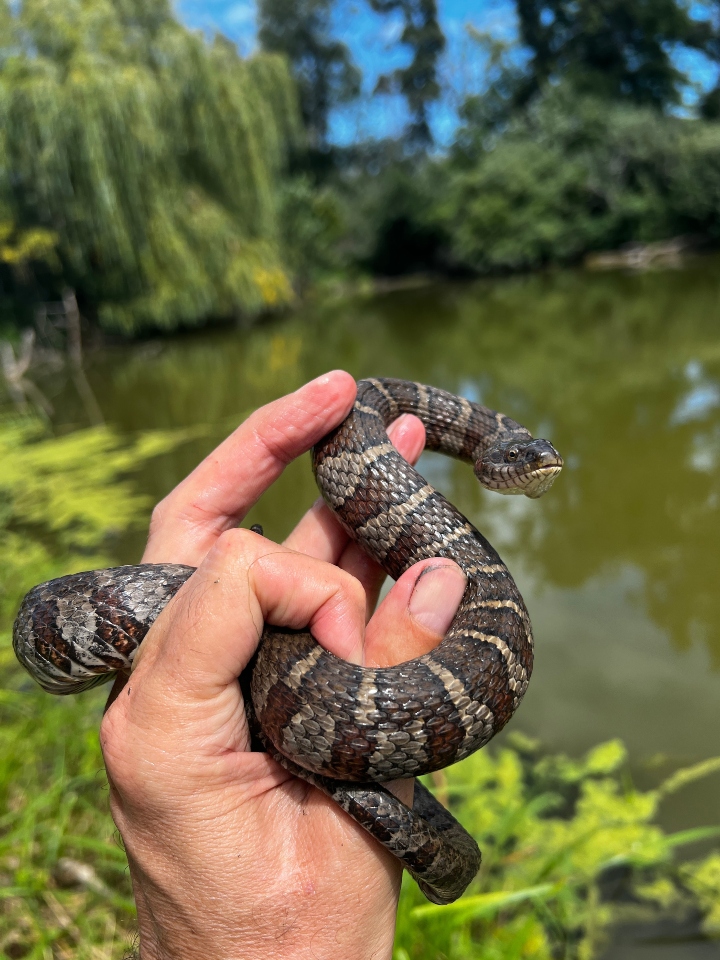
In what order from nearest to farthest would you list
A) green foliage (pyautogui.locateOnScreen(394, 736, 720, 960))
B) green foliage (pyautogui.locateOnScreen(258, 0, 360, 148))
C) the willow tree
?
green foliage (pyautogui.locateOnScreen(394, 736, 720, 960))
the willow tree
green foliage (pyautogui.locateOnScreen(258, 0, 360, 148))

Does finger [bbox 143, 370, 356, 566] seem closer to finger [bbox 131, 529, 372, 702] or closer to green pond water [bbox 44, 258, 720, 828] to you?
finger [bbox 131, 529, 372, 702]

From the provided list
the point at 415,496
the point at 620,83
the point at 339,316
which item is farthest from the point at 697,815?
the point at 620,83

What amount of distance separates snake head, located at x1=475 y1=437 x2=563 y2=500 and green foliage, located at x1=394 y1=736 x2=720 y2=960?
6.01ft

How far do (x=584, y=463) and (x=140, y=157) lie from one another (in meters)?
16.2

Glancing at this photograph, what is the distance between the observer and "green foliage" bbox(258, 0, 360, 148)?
2031 inches

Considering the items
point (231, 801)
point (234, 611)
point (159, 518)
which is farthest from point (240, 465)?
point (231, 801)

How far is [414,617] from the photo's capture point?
2.49 meters

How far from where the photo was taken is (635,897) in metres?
4.01

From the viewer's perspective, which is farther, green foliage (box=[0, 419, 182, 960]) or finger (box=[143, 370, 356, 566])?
green foliage (box=[0, 419, 182, 960])

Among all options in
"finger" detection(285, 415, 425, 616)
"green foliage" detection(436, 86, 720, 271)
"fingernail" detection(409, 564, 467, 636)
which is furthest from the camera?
"green foliage" detection(436, 86, 720, 271)

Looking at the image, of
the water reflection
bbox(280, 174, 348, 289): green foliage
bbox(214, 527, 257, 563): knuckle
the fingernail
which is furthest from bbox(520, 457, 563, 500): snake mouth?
bbox(280, 174, 348, 289): green foliage

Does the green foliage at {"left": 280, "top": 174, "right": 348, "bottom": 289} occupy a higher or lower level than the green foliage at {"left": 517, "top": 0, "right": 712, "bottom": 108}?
lower

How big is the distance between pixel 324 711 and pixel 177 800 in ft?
1.71

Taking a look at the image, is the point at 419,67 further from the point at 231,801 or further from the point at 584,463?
the point at 231,801
